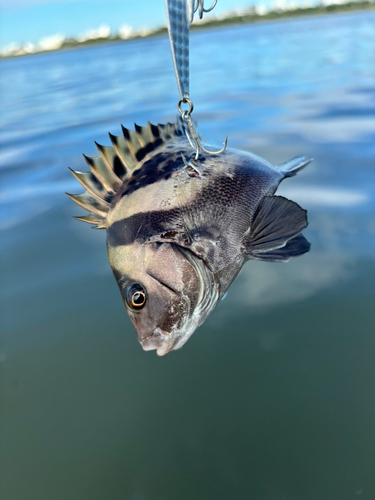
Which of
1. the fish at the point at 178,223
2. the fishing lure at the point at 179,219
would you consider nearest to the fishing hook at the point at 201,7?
the fishing lure at the point at 179,219

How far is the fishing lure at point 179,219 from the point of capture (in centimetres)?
186

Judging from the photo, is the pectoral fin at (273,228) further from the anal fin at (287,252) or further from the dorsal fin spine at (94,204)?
the dorsal fin spine at (94,204)

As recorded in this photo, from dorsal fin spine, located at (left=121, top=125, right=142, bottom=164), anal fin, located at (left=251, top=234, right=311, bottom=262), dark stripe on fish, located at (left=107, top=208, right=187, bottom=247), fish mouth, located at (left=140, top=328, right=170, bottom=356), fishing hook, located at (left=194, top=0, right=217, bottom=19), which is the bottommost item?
fish mouth, located at (left=140, top=328, right=170, bottom=356)

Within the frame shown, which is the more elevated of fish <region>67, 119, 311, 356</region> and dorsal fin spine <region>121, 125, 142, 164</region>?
dorsal fin spine <region>121, 125, 142, 164</region>

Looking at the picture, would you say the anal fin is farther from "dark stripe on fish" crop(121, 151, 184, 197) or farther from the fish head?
"dark stripe on fish" crop(121, 151, 184, 197)

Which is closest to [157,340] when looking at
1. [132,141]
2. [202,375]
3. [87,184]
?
[202,375]

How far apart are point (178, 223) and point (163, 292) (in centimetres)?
35

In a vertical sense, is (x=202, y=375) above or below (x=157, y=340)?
below

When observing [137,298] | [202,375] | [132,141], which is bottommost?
[202,375]

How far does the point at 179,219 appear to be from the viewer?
195 centimetres

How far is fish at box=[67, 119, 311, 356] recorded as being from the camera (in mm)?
1857

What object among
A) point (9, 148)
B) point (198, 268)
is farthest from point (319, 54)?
point (198, 268)

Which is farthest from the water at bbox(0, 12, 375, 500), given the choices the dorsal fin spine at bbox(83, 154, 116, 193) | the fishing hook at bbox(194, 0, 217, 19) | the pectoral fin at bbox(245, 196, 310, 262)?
the fishing hook at bbox(194, 0, 217, 19)

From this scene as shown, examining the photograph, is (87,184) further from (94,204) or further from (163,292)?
(163,292)
